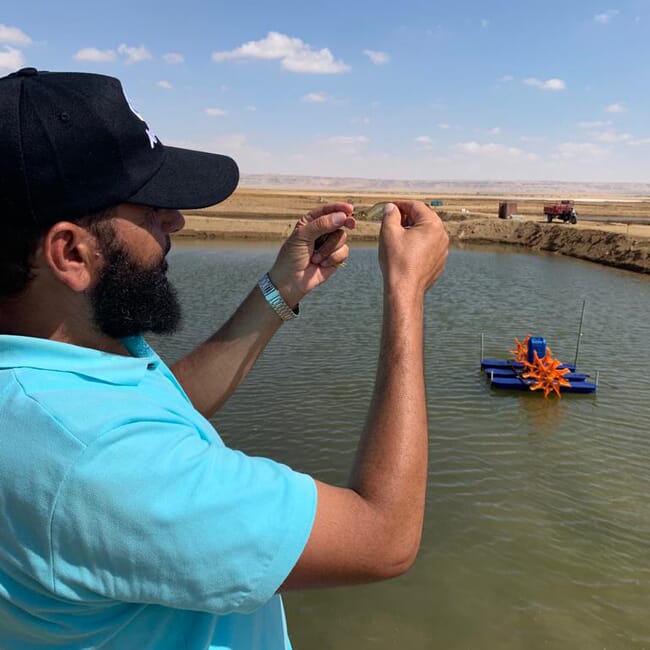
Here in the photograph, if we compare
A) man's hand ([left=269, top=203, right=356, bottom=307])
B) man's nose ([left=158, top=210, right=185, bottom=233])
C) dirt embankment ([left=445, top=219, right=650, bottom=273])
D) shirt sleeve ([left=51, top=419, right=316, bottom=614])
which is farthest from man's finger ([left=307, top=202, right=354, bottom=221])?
dirt embankment ([left=445, top=219, right=650, bottom=273])

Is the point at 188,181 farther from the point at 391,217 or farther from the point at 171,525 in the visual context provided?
the point at 171,525

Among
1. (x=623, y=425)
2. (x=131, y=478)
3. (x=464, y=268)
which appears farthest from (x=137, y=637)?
(x=464, y=268)

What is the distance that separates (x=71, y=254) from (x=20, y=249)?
104mm

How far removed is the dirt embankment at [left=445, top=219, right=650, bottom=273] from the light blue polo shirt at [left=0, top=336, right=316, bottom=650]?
1001 inches

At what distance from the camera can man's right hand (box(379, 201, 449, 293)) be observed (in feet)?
4.94

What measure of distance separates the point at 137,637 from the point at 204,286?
844 inches

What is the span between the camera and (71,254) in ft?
4.28

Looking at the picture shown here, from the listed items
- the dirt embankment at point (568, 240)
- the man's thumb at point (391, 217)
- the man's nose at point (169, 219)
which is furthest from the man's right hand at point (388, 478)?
the dirt embankment at point (568, 240)

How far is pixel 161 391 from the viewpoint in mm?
1286

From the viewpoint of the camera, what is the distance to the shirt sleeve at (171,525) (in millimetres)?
1002

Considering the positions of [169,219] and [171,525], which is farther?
[169,219]

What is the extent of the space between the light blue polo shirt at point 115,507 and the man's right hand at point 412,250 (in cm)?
62

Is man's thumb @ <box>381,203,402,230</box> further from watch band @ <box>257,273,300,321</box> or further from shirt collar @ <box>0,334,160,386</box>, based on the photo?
shirt collar @ <box>0,334,160,386</box>

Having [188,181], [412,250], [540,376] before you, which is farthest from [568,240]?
[188,181]
